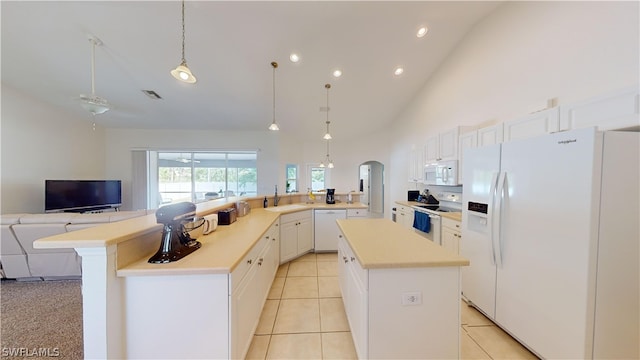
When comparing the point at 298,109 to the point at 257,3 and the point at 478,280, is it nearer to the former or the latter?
the point at 257,3

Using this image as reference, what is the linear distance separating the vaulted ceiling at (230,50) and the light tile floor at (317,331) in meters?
3.57

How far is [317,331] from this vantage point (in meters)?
1.90

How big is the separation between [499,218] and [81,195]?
25.3 feet

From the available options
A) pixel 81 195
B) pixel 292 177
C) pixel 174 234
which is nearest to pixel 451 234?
pixel 174 234

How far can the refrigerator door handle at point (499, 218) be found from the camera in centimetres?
182

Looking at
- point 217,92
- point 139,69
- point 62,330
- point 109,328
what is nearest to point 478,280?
point 109,328

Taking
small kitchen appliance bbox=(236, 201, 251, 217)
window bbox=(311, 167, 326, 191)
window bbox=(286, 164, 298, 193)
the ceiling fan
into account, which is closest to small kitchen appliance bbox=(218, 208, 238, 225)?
small kitchen appliance bbox=(236, 201, 251, 217)

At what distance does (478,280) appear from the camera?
82.2 inches

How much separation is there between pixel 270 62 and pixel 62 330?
4062mm

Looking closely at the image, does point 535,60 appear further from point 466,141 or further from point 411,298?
point 411,298

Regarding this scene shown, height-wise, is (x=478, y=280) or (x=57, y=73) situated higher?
(x=57, y=73)

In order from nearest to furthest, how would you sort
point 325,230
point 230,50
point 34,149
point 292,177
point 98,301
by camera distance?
1. point 98,301
2. point 230,50
3. point 325,230
4. point 34,149
5. point 292,177

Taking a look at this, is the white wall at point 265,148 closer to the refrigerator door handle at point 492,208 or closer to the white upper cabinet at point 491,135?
the white upper cabinet at point 491,135

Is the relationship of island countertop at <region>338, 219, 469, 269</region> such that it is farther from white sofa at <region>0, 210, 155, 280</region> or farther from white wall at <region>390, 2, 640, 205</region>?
white sofa at <region>0, 210, 155, 280</region>
